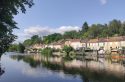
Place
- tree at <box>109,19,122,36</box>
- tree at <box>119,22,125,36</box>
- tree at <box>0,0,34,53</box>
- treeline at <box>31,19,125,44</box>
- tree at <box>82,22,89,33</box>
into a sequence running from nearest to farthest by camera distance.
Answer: tree at <box>0,0,34,53</box>, tree at <box>119,22,125,36</box>, treeline at <box>31,19,125,44</box>, tree at <box>109,19,122,36</box>, tree at <box>82,22,89,33</box>

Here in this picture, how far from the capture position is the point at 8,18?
16.3 metres

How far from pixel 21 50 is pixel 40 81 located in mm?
154718

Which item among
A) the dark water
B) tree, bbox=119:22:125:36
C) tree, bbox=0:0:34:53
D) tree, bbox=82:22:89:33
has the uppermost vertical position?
tree, bbox=82:22:89:33

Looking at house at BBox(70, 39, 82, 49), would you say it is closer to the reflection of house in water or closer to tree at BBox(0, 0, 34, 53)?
the reflection of house in water

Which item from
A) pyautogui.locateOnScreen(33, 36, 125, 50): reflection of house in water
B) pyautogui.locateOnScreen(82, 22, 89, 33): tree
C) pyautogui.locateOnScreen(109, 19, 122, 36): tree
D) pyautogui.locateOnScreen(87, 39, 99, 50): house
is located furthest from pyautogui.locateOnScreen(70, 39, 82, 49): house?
pyautogui.locateOnScreen(82, 22, 89, 33): tree

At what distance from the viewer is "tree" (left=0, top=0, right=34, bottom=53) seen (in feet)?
51.0

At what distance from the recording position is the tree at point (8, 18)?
612 inches

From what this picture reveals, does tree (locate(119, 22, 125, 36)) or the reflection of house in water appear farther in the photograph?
tree (locate(119, 22, 125, 36))

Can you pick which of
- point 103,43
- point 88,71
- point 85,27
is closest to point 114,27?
point 85,27

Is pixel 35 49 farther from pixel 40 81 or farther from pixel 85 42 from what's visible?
pixel 40 81

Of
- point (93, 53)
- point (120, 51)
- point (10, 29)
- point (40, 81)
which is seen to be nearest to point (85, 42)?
point (93, 53)

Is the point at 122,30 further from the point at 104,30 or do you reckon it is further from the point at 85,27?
the point at 85,27

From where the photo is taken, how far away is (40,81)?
115 ft

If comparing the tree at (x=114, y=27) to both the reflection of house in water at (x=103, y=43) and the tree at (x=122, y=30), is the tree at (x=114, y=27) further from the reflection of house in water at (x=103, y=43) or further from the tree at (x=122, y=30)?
the reflection of house in water at (x=103, y=43)
